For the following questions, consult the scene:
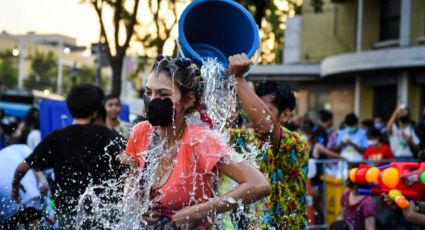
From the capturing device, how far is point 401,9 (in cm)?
1975

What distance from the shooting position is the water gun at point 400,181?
4.50 m

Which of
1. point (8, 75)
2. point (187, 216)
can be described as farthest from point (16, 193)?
point (8, 75)

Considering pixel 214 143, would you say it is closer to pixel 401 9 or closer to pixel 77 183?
pixel 77 183

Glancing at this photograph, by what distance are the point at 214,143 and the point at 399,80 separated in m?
17.5

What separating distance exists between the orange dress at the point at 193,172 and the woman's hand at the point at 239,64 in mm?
473

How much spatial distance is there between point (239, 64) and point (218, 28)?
0.82 m

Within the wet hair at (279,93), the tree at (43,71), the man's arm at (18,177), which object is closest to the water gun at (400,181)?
the wet hair at (279,93)

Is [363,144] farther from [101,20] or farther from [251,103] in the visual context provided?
[251,103]

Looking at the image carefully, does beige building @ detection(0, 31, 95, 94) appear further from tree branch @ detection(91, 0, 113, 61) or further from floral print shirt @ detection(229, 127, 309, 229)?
floral print shirt @ detection(229, 127, 309, 229)

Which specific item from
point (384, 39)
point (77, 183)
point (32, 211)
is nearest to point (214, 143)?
point (77, 183)

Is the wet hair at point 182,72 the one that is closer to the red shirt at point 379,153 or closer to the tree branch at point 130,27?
the red shirt at point 379,153

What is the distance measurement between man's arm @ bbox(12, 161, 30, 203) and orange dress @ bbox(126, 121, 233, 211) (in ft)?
7.09

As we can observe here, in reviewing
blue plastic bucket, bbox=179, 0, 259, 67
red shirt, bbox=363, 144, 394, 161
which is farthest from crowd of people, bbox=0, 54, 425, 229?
red shirt, bbox=363, 144, 394, 161

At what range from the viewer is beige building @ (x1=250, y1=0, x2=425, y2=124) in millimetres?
19312
